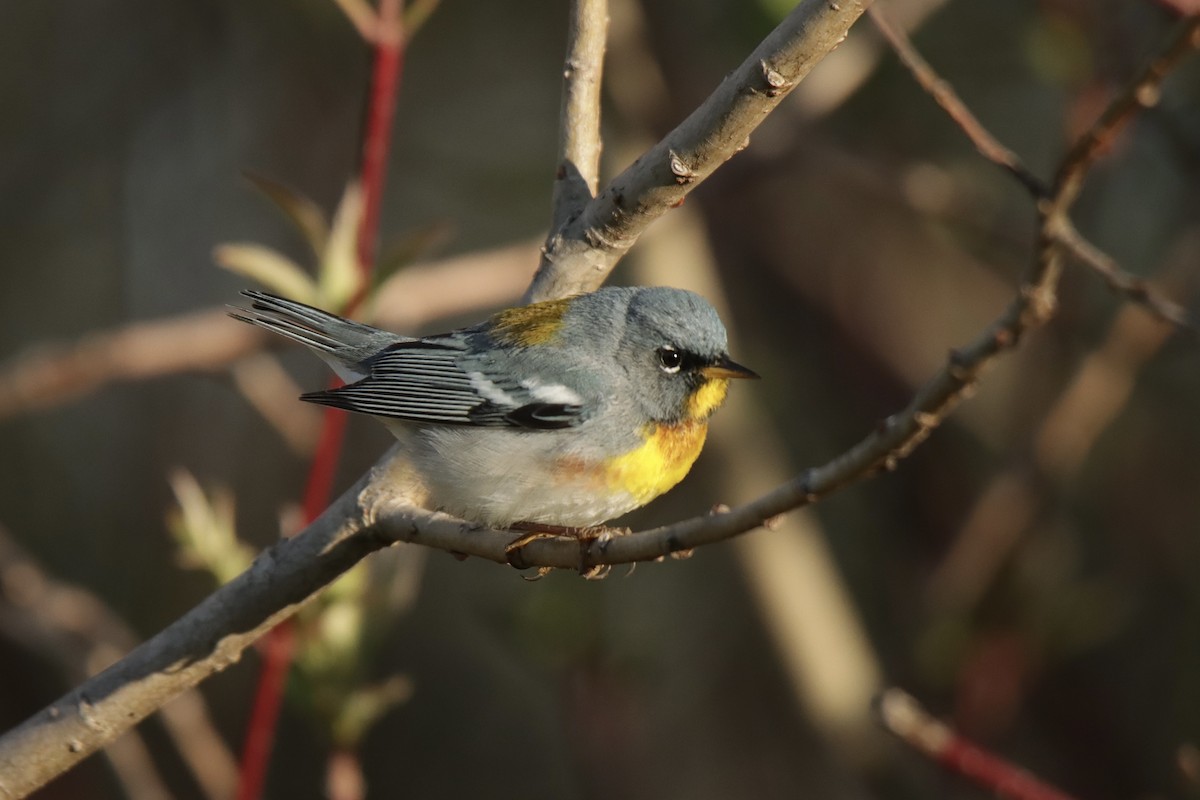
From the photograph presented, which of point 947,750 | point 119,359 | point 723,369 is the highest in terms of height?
point 119,359

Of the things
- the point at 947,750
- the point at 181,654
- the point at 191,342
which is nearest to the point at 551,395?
the point at 181,654

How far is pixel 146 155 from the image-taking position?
283 inches

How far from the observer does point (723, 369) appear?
3539mm

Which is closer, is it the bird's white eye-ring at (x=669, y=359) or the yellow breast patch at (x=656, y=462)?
the yellow breast patch at (x=656, y=462)

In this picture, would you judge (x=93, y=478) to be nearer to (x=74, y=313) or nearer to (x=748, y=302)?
(x=74, y=313)

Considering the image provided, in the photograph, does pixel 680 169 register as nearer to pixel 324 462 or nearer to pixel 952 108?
pixel 952 108

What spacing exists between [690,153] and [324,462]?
1.22 metres

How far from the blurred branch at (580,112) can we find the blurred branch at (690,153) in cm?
8

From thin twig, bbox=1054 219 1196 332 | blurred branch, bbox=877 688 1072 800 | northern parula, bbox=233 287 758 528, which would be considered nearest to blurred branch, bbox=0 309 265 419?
northern parula, bbox=233 287 758 528

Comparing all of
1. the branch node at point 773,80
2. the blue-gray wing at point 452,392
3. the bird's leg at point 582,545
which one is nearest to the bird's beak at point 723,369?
the blue-gray wing at point 452,392

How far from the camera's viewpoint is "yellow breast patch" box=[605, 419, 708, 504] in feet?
10.9

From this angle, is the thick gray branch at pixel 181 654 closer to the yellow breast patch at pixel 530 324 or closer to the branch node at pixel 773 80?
the yellow breast patch at pixel 530 324

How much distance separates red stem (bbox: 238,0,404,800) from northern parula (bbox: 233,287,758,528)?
17 centimetres

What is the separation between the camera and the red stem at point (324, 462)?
3029mm
